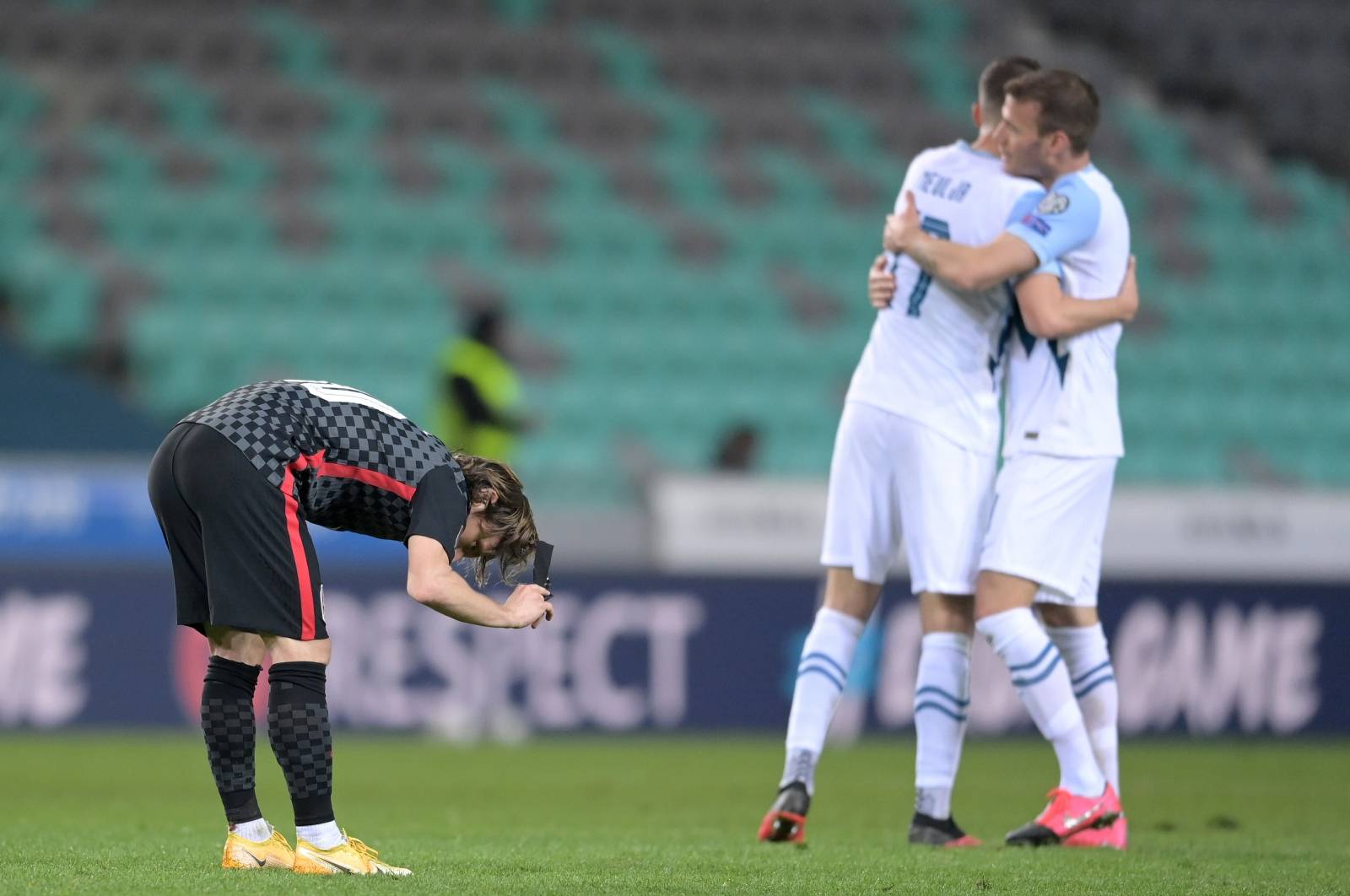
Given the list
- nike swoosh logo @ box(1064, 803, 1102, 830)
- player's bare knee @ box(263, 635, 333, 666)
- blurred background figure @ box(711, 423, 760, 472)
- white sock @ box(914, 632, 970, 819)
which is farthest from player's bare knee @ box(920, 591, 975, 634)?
blurred background figure @ box(711, 423, 760, 472)

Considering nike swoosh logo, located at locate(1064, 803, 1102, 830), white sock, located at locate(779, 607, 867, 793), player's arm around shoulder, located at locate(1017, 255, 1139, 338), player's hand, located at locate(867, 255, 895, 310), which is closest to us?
nike swoosh logo, located at locate(1064, 803, 1102, 830)

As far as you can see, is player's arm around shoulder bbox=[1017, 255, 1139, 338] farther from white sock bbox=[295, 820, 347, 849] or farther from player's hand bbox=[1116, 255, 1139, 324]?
white sock bbox=[295, 820, 347, 849]

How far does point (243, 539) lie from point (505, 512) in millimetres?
538

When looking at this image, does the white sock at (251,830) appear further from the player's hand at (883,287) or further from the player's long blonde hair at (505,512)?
the player's hand at (883,287)

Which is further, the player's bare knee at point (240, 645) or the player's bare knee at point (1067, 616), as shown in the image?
the player's bare knee at point (1067, 616)

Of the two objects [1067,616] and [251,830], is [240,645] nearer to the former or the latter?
[251,830]

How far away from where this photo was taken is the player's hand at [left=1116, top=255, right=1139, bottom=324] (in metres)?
5.27

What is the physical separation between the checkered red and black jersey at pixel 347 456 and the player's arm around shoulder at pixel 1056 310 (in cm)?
176

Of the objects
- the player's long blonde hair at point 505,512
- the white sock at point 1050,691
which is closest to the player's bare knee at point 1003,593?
the white sock at point 1050,691

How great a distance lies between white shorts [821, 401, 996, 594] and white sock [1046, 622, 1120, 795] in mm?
413

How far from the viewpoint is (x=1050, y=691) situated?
198 inches

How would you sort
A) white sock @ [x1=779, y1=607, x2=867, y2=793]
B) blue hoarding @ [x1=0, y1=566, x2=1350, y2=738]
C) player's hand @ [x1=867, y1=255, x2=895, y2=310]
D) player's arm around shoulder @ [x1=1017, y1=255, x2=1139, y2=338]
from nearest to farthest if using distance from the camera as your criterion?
player's arm around shoulder @ [x1=1017, y1=255, x2=1139, y2=338]
white sock @ [x1=779, y1=607, x2=867, y2=793]
player's hand @ [x1=867, y1=255, x2=895, y2=310]
blue hoarding @ [x1=0, y1=566, x2=1350, y2=738]

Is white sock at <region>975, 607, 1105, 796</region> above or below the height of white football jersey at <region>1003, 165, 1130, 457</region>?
below

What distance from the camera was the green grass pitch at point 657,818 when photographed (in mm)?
4090
